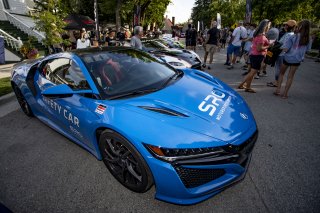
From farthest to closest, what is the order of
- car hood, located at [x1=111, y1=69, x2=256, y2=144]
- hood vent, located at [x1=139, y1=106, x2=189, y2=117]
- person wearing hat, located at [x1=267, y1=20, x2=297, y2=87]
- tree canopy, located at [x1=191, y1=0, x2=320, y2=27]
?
tree canopy, located at [x1=191, y1=0, x2=320, y2=27] → person wearing hat, located at [x1=267, y1=20, x2=297, y2=87] → hood vent, located at [x1=139, y1=106, x2=189, y2=117] → car hood, located at [x1=111, y1=69, x2=256, y2=144]

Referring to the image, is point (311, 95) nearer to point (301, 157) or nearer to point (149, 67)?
point (301, 157)

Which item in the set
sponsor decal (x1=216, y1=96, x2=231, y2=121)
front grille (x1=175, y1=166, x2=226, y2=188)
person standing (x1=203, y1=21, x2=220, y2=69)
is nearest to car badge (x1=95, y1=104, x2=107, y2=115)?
front grille (x1=175, y1=166, x2=226, y2=188)

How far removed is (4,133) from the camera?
347 cm

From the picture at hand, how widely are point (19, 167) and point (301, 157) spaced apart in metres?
3.69

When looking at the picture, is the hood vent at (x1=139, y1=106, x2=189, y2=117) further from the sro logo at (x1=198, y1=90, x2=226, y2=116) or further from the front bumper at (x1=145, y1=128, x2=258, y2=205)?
the front bumper at (x1=145, y1=128, x2=258, y2=205)

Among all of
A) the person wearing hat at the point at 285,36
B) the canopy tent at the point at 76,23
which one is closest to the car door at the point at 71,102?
the person wearing hat at the point at 285,36

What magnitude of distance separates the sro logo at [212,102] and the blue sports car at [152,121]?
0.01 m

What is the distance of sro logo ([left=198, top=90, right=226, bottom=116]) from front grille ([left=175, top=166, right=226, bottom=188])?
572 mm

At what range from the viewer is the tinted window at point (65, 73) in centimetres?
252

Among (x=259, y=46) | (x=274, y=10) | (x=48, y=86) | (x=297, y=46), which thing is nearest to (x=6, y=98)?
(x=48, y=86)

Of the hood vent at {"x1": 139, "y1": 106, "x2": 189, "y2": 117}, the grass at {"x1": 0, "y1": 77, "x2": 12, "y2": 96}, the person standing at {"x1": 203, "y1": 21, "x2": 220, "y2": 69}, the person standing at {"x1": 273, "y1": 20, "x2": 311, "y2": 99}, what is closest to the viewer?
the hood vent at {"x1": 139, "y1": 106, "x2": 189, "y2": 117}

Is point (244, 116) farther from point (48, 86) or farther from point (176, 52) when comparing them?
point (176, 52)

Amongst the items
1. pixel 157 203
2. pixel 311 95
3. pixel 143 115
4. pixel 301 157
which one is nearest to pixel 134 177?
pixel 157 203

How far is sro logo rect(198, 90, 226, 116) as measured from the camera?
2.10 metres
